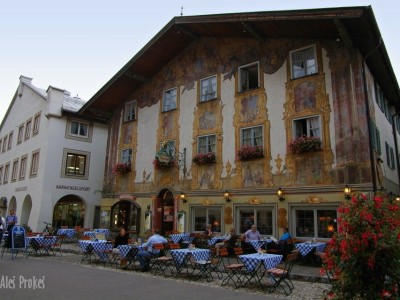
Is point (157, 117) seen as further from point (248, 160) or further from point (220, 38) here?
point (248, 160)

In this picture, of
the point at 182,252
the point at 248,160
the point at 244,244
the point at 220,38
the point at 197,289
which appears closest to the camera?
the point at 197,289

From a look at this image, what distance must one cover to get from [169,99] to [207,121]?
3.34 meters

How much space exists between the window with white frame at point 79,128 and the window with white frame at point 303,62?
16514 mm

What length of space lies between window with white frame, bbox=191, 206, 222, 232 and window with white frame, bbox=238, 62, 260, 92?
17.8 feet

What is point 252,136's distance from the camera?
14922 mm

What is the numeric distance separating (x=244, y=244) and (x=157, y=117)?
9067mm

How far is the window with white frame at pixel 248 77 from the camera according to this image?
621 inches

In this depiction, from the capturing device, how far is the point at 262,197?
45.9 feet

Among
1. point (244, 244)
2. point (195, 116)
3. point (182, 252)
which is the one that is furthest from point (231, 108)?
point (182, 252)

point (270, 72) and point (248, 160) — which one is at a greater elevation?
point (270, 72)

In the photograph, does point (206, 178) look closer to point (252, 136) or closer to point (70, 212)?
point (252, 136)

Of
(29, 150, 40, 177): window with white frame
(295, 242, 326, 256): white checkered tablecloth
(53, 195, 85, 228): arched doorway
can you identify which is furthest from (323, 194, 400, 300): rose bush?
(29, 150, 40, 177): window with white frame

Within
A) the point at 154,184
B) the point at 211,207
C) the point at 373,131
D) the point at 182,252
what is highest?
the point at 373,131

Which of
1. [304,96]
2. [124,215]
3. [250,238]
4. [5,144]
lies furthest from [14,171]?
[304,96]
